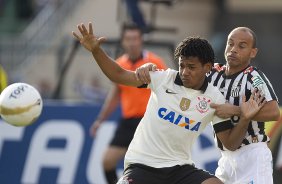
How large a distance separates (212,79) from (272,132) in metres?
3.52

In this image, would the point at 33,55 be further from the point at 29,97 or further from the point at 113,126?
the point at 29,97

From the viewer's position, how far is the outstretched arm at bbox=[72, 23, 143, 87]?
674 centimetres

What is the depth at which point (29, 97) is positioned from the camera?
7.87 metres

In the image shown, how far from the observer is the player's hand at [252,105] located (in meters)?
6.89

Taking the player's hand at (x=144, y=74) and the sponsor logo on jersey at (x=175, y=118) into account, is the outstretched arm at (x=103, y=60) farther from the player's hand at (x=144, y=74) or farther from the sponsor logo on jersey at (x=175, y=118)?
the sponsor logo on jersey at (x=175, y=118)

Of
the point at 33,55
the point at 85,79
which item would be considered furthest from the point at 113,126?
the point at 33,55

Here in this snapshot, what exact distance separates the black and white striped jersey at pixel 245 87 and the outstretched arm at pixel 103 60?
0.83 metres

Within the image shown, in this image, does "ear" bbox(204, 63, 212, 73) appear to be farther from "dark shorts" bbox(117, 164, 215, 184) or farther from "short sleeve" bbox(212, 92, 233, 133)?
"dark shorts" bbox(117, 164, 215, 184)

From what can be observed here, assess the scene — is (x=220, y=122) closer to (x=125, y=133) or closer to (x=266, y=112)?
(x=266, y=112)

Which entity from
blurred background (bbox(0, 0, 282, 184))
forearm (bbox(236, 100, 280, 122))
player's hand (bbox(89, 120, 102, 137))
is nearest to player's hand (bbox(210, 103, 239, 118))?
forearm (bbox(236, 100, 280, 122))

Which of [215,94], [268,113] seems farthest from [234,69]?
[268,113]

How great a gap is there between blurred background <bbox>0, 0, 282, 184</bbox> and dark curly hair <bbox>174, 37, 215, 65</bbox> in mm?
6150

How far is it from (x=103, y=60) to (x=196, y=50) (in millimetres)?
758

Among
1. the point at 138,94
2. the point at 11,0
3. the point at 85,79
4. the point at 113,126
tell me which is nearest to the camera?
the point at 138,94
